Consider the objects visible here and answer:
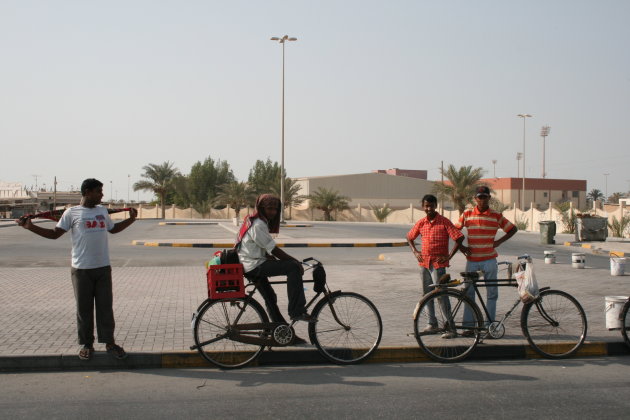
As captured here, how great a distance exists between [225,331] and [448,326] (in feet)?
7.24

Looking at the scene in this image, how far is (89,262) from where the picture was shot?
5953 millimetres

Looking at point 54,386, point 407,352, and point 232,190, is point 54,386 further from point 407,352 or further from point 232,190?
point 232,190

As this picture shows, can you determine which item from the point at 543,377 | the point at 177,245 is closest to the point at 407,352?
the point at 543,377

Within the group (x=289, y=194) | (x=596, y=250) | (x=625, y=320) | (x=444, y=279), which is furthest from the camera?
(x=289, y=194)

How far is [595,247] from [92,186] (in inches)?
822

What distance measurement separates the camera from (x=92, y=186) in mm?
6027

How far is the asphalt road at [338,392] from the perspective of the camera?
15.5ft

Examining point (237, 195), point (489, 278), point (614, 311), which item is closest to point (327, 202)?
point (237, 195)

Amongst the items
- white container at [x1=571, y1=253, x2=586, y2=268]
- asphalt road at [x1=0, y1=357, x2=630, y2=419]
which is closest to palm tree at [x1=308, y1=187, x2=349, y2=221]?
white container at [x1=571, y1=253, x2=586, y2=268]

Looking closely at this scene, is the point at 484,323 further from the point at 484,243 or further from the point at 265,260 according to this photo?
the point at 265,260

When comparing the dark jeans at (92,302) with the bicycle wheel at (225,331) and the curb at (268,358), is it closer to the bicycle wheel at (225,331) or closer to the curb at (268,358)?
the curb at (268,358)

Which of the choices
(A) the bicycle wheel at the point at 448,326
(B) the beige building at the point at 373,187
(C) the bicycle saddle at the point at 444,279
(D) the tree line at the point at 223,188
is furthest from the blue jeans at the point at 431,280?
(B) the beige building at the point at 373,187

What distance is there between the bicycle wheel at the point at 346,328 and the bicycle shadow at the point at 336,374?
0.46ft

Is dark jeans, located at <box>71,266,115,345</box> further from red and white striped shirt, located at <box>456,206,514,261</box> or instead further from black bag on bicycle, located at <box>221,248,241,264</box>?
red and white striped shirt, located at <box>456,206,514,261</box>
